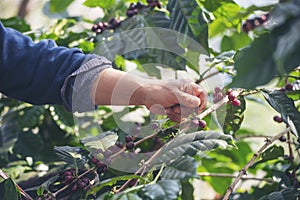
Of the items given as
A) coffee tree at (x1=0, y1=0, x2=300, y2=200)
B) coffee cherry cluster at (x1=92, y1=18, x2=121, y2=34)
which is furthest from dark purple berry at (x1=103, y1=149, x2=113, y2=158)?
coffee cherry cluster at (x1=92, y1=18, x2=121, y2=34)

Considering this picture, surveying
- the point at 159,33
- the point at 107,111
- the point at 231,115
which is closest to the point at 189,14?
the point at 159,33

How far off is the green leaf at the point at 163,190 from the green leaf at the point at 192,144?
73 millimetres

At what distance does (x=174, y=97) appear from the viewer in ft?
2.55

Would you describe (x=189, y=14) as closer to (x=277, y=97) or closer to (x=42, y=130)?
(x=277, y=97)

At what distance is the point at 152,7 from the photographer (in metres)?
1.12

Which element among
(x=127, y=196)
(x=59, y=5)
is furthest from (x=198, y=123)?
(x=59, y=5)

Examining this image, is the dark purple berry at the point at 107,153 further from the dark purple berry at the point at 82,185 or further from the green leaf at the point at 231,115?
the green leaf at the point at 231,115

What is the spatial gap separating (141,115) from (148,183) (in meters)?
0.59

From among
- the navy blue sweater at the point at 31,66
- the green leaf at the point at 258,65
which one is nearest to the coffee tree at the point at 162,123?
the green leaf at the point at 258,65

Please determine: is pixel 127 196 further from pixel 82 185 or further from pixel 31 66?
pixel 31 66

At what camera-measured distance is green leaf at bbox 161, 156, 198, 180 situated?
0.56 meters

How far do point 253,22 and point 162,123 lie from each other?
38 centimetres

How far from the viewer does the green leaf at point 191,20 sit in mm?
987

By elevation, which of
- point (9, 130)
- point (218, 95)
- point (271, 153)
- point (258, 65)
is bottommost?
point (9, 130)
